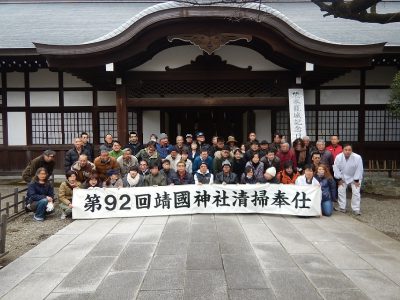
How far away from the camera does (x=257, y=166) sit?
782 cm

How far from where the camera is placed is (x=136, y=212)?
23.6 ft

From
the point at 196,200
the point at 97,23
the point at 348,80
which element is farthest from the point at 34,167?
the point at 348,80

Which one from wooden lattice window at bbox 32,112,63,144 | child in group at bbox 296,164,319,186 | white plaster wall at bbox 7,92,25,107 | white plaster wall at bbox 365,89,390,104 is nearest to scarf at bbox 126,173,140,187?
child in group at bbox 296,164,319,186

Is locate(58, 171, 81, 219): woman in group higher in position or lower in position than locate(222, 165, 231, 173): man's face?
lower

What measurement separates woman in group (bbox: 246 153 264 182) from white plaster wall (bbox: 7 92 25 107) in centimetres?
779

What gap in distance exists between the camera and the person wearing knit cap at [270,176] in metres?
7.64

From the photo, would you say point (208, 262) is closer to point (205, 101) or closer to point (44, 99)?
point (205, 101)

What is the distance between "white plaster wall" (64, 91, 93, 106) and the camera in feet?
37.2

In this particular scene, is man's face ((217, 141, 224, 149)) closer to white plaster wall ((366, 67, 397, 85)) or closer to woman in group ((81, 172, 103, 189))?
→ woman in group ((81, 172, 103, 189))

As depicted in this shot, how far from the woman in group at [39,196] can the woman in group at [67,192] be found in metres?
0.23

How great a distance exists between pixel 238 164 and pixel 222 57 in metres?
3.42

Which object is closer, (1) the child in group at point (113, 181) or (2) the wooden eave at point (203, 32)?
(1) the child in group at point (113, 181)

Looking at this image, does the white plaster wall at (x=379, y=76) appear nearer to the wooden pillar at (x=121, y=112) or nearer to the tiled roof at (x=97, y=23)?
the tiled roof at (x=97, y=23)

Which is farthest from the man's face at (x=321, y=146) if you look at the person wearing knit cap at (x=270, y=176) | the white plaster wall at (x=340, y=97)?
the white plaster wall at (x=340, y=97)
